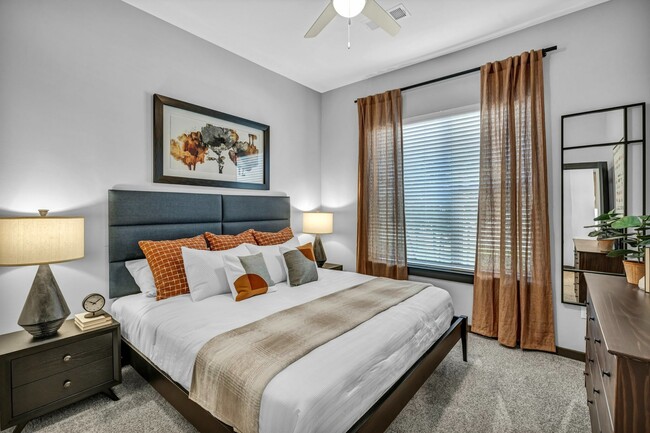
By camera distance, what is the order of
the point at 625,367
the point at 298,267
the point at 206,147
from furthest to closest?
the point at 206,147 → the point at 298,267 → the point at 625,367

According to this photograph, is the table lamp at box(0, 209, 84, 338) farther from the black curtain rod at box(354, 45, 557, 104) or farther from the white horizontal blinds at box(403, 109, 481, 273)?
the black curtain rod at box(354, 45, 557, 104)

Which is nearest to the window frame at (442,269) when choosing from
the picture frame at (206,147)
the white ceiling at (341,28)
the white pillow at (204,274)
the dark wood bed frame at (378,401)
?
the white ceiling at (341,28)

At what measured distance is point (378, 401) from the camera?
153 cm

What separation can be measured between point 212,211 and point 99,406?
1.76m

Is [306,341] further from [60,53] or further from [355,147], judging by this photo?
[355,147]

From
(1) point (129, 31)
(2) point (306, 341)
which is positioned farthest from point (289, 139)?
(2) point (306, 341)

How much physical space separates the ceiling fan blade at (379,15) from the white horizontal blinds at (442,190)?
1527mm

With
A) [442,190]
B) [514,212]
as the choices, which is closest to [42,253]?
[442,190]

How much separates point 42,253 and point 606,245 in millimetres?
4086

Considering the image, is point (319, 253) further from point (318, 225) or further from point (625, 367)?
point (625, 367)

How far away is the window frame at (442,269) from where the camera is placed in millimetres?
3318

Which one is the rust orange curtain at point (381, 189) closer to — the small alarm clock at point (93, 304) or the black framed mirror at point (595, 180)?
the black framed mirror at point (595, 180)

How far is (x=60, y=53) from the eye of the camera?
2.26 meters

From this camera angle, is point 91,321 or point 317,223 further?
point 317,223
